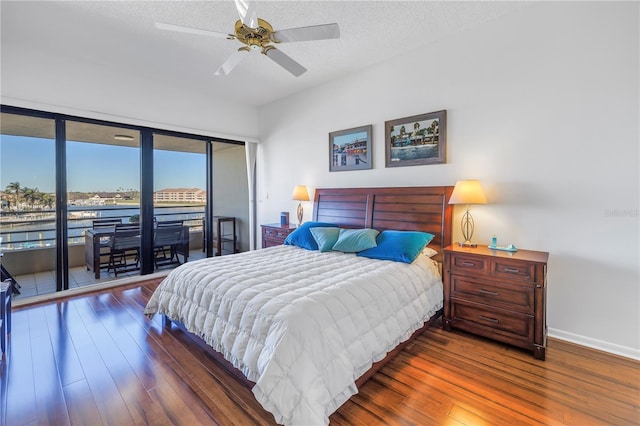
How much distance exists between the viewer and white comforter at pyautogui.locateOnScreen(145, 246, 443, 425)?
1.50m

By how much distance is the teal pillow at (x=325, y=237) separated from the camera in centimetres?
327

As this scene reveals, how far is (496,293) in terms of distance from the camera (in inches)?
96.6

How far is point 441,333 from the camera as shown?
271cm

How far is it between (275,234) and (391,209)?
195cm

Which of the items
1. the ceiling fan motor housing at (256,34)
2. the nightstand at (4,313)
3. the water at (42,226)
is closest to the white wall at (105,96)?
the water at (42,226)

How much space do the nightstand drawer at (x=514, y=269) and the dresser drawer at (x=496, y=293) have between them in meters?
0.06

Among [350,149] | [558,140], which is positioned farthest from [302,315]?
[350,149]

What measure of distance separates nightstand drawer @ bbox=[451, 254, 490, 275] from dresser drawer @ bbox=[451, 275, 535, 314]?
0.07 m

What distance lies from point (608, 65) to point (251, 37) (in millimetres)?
2867

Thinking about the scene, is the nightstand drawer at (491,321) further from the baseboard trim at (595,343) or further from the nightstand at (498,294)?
the baseboard trim at (595,343)

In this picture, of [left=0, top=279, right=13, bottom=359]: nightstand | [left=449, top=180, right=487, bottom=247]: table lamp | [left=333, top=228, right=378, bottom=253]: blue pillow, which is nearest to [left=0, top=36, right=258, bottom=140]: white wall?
[left=0, top=279, right=13, bottom=359]: nightstand

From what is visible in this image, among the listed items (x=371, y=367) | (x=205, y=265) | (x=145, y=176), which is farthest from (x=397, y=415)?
(x=145, y=176)

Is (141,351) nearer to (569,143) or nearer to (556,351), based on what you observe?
(556,351)

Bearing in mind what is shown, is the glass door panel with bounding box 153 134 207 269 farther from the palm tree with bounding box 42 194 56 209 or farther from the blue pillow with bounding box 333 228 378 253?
the blue pillow with bounding box 333 228 378 253
